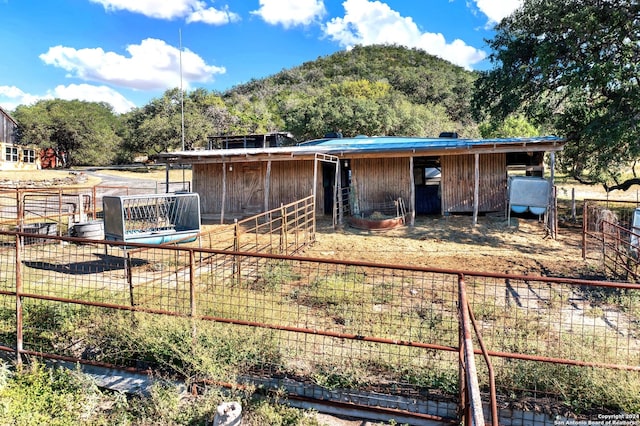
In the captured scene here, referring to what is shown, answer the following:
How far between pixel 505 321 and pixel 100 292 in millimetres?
5946

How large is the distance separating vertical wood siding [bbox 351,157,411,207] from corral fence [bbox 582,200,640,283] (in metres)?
6.23

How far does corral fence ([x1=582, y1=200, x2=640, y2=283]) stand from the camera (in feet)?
25.5

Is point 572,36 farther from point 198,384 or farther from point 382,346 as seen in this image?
point 198,384

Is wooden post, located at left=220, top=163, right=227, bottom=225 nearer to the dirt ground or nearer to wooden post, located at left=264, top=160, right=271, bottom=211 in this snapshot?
wooden post, located at left=264, top=160, right=271, bottom=211

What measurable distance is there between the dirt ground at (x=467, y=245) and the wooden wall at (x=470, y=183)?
610 mm

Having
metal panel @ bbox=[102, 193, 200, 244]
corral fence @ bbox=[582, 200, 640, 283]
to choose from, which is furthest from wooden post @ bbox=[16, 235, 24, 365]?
corral fence @ bbox=[582, 200, 640, 283]

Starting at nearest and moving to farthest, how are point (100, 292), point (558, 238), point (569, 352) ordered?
1. point (569, 352)
2. point (100, 292)
3. point (558, 238)

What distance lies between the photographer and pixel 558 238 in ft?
40.8

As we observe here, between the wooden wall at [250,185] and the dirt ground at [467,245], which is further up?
the wooden wall at [250,185]

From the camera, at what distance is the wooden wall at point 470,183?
15523 mm

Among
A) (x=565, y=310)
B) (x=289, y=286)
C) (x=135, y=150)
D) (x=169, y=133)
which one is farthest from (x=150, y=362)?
(x=135, y=150)

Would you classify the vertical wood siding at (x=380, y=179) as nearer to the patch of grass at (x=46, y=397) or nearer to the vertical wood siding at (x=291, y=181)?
the vertical wood siding at (x=291, y=181)

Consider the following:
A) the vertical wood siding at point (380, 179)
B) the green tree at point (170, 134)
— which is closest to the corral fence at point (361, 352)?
the vertical wood siding at point (380, 179)

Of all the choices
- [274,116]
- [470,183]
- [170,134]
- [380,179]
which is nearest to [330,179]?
[380,179]
